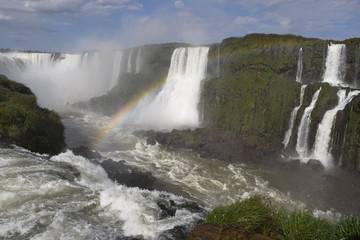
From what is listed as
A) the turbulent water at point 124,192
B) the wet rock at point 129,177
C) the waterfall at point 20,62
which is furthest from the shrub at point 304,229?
the waterfall at point 20,62

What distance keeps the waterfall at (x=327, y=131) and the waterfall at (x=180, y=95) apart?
55.4 ft

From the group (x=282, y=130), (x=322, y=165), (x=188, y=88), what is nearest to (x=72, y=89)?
(x=188, y=88)

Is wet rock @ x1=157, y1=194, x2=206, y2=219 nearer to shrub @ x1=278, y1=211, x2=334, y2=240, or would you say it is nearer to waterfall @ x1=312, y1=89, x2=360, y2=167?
shrub @ x1=278, y1=211, x2=334, y2=240

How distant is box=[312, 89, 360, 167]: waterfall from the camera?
28.3m

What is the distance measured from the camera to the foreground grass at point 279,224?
7.38 m

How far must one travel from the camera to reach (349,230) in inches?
292

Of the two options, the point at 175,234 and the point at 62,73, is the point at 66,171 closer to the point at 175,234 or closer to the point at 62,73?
the point at 175,234

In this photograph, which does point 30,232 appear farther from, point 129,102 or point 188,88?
point 129,102

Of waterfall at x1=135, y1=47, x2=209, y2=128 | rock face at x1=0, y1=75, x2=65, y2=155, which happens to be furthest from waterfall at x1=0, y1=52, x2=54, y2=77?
rock face at x1=0, y1=75, x2=65, y2=155

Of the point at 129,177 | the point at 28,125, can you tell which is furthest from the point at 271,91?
the point at 28,125

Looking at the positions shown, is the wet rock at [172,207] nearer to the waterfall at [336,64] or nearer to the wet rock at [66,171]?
the wet rock at [66,171]

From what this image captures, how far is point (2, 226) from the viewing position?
27.2 feet

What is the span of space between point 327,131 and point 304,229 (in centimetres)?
2365

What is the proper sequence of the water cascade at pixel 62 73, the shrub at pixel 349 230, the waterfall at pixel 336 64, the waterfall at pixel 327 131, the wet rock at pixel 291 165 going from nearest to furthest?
the shrub at pixel 349 230 < the wet rock at pixel 291 165 < the waterfall at pixel 327 131 < the waterfall at pixel 336 64 < the water cascade at pixel 62 73
